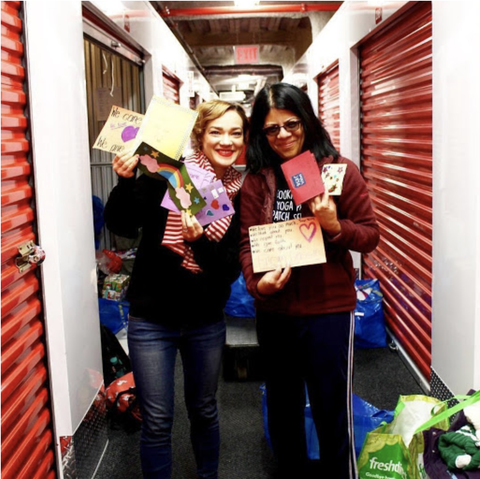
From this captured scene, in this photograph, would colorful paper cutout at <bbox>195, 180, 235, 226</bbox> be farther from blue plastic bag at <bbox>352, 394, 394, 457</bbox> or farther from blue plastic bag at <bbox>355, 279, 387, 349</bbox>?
blue plastic bag at <bbox>355, 279, 387, 349</bbox>

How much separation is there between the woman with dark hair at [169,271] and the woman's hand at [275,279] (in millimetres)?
167

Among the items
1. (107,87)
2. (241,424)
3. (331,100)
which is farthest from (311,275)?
(331,100)

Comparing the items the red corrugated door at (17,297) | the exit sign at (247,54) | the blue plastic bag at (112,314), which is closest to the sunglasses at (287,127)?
the red corrugated door at (17,297)

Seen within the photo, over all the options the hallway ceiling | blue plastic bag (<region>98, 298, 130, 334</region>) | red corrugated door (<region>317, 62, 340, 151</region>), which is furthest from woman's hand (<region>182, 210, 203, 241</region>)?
the hallway ceiling

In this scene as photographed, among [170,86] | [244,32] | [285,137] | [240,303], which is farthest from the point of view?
[244,32]

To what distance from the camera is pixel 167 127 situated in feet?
5.85

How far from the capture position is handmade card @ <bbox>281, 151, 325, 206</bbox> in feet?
5.67

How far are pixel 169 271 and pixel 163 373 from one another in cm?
36

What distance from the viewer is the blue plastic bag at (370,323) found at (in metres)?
3.88

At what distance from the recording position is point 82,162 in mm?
2391

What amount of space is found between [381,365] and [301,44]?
24.6 feet

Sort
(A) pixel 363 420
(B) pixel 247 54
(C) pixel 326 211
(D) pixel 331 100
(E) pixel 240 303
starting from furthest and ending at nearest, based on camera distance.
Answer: (B) pixel 247 54, (D) pixel 331 100, (E) pixel 240 303, (A) pixel 363 420, (C) pixel 326 211

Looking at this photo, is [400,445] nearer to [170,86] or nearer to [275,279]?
[275,279]

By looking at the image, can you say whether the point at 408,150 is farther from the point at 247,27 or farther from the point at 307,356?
Result: the point at 247,27
